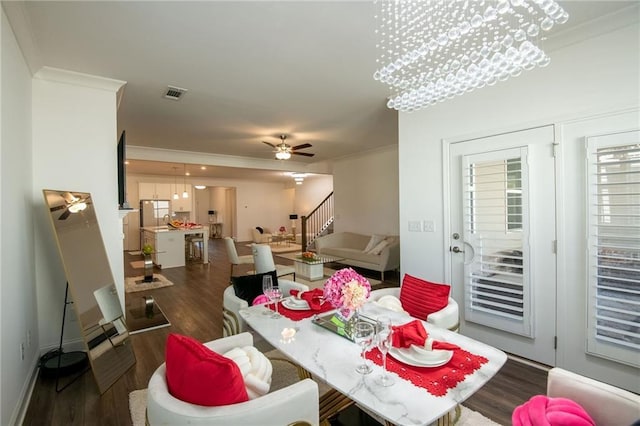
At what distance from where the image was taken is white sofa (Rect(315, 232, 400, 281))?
20.1ft

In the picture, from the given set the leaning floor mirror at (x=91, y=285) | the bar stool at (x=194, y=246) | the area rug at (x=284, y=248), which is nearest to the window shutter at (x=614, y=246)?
the leaning floor mirror at (x=91, y=285)

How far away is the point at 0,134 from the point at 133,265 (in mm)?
6915

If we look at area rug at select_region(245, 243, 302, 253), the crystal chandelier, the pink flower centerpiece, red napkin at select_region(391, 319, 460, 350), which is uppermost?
the crystal chandelier

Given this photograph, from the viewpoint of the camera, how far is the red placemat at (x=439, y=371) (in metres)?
1.28

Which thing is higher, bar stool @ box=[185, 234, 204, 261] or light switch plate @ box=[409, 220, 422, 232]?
light switch plate @ box=[409, 220, 422, 232]

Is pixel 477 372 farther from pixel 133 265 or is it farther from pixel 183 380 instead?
pixel 133 265

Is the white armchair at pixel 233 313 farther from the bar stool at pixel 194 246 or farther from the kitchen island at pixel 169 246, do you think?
the bar stool at pixel 194 246

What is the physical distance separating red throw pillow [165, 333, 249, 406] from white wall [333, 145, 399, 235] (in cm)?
607

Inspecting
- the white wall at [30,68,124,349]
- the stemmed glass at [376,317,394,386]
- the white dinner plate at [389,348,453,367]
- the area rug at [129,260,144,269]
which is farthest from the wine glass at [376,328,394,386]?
the area rug at [129,260,144,269]

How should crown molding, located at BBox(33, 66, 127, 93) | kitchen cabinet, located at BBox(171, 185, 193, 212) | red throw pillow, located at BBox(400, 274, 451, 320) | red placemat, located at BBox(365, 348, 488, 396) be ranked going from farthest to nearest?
kitchen cabinet, located at BBox(171, 185, 193, 212)
crown molding, located at BBox(33, 66, 127, 93)
red throw pillow, located at BBox(400, 274, 451, 320)
red placemat, located at BBox(365, 348, 488, 396)

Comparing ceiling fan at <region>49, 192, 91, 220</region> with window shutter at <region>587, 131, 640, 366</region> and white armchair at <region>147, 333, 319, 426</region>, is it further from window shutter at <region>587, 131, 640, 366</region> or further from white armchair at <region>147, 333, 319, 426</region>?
window shutter at <region>587, 131, 640, 366</region>

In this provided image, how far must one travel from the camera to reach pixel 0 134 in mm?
1849

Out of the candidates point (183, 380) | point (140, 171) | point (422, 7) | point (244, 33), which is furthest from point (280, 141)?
→ point (140, 171)

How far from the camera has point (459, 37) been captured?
7.39 feet
